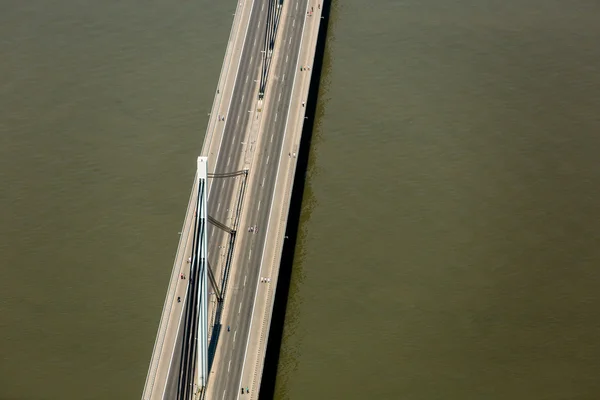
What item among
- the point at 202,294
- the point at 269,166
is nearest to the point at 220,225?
the point at 269,166

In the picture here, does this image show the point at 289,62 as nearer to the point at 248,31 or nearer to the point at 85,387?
the point at 248,31

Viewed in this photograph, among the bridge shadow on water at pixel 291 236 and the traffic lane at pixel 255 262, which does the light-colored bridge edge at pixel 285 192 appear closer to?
the traffic lane at pixel 255 262

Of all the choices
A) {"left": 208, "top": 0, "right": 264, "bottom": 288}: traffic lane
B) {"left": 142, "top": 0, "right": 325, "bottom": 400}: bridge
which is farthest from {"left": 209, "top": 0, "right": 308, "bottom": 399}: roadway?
{"left": 208, "top": 0, "right": 264, "bottom": 288}: traffic lane

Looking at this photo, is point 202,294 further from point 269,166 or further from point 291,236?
point 269,166

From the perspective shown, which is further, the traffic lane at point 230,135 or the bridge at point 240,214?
the traffic lane at point 230,135

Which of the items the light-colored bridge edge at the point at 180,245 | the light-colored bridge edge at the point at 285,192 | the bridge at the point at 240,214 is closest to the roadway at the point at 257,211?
the bridge at the point at 240,214

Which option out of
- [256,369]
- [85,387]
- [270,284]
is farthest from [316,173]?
[85,387]

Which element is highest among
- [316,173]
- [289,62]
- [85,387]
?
[289,62]
